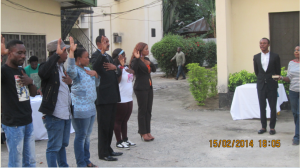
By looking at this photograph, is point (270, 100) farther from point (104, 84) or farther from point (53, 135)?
point (53, 135)

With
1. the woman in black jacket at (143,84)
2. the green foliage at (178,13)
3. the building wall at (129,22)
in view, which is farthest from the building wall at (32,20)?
the green foliage at (178,13)

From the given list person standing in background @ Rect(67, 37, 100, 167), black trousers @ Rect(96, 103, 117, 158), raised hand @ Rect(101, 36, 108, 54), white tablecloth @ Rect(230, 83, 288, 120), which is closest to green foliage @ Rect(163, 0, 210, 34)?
white tablecloth @ Rect(230, 83, 288, 120)

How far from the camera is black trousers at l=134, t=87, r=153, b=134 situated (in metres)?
5.73

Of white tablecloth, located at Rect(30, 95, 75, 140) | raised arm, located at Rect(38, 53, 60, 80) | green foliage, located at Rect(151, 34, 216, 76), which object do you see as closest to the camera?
raised arm, located at Rect(38, 53, 60, 80)

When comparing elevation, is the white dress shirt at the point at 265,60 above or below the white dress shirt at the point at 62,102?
above

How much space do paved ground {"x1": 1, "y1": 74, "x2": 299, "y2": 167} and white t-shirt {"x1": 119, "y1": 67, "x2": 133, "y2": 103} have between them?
35.5 inches

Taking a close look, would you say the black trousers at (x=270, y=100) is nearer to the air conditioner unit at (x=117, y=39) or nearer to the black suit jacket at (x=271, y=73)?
the black suit jacket at (x=271, y=73)

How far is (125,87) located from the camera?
17.7 feet

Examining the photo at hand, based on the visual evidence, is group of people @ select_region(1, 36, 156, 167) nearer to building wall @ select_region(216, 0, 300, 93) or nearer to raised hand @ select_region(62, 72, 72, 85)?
raised hand @ select_region(62, 72, 72, 85)

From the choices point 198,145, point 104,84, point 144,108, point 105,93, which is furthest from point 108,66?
point 198,145

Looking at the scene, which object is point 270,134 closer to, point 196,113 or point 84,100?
point 196,113

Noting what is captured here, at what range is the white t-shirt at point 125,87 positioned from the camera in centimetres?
535

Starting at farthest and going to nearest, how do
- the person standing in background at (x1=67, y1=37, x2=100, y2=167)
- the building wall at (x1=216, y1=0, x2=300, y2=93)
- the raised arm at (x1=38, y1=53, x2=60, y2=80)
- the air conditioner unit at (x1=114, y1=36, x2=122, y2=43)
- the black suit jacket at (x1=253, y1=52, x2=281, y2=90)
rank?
the air conditioner unit at (x1=114, y1=36, x2=122, y2=43), the building wall at (x1=216, y1=0, x2=300, y2=93), the black suit jacket at (x1=253, y1=52, x2=281, y2=90), the person standing in background at (x1=67, y1=37, x2=100, y2=167), the raised arm at (x1=38, y1=53, x2=60, y2=80)

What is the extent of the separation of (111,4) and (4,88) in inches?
858
